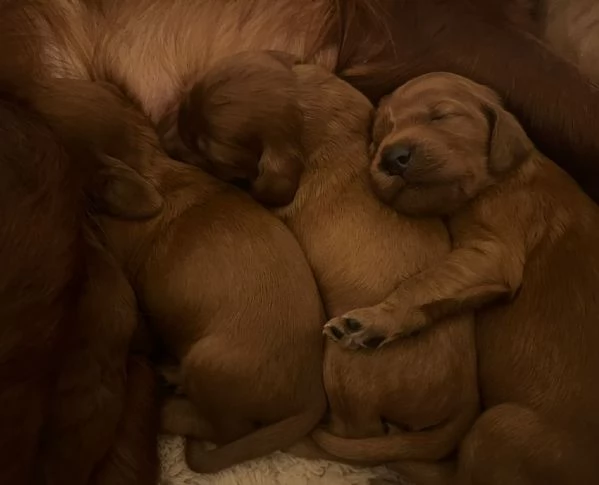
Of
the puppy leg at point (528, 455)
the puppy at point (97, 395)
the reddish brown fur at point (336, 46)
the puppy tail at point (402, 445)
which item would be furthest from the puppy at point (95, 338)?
the puppy leg at point (528, 455)

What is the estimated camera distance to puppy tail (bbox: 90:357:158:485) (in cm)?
124

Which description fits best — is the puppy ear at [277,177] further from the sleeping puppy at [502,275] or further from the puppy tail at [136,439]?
the puppy tail at [136,439]

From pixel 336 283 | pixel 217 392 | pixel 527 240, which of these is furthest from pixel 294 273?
pixel 527 240

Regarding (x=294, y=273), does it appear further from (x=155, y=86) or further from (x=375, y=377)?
(x=155, y=86)

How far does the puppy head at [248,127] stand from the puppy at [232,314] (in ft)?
0.19

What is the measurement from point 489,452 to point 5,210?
618 mm

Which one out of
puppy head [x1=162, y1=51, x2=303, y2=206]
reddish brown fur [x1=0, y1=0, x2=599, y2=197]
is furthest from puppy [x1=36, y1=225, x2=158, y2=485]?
reddish brown fur [x1=0, y1=0, x2=599, y2=197]

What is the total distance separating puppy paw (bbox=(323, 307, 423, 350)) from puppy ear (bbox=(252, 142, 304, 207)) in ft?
0.67

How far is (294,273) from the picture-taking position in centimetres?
130

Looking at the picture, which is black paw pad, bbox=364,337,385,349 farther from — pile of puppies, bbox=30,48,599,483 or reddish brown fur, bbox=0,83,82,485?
reddish brown fur, bbox=0,83,82,485

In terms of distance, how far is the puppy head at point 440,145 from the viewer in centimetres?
132

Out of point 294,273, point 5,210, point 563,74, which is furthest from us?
point 563,74

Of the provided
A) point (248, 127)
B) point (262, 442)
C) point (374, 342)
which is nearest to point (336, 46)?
point (248, 127)

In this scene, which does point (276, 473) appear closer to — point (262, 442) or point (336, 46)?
point (262, 442)
